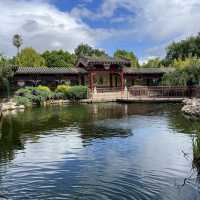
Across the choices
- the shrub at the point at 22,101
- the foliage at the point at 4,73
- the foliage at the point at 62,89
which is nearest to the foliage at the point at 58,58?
the foliage at the point at 62,89

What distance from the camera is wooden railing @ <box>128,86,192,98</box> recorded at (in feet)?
127

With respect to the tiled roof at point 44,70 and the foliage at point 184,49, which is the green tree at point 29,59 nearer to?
the tiled roof at point 44,70

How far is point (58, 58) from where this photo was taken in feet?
220

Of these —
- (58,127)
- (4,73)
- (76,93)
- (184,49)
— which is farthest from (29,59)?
(58,127)

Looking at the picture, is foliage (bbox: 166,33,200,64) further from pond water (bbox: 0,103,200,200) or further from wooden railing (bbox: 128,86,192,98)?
pond water (bbox: 0,103,200,200)

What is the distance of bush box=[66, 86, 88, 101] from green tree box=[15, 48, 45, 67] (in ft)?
72.3

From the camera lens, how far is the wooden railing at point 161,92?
1527 inches

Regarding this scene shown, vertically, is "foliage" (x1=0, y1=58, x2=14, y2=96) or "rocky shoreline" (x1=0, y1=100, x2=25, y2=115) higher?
"foliage" (x1=0, y1=58, x2=14, y2=96)

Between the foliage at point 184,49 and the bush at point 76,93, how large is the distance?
93.6 feet

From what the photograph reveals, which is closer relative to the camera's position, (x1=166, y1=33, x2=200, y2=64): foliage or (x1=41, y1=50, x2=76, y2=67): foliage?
(x1=166, y1=33, x2=200, y2=64): foliage

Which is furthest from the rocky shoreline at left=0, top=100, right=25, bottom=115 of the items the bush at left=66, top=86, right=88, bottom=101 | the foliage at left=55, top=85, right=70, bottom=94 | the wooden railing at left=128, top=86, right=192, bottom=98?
the wooden railing at left=128, top=86, right=192, bottom=98

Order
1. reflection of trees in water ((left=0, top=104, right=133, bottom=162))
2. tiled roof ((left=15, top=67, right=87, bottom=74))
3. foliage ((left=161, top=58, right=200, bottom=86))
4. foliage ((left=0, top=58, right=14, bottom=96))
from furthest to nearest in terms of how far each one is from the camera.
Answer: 1. tiled roof ((left=15, top=67, right=87, bottom=74))
2. foliage ((left=161, top=58, right=200, bottom=86))
3. foliage ((left=0, top=58, right=14, bottom=96))
4. reflection of trees in water ((left=0, top=104, right=133, bottom=162))

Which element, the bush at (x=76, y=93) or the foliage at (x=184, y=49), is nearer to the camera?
the bush at (x=76, y=93)

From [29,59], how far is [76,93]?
24.0m
